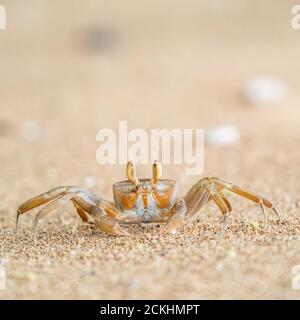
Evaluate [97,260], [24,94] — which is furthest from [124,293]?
[24,94]

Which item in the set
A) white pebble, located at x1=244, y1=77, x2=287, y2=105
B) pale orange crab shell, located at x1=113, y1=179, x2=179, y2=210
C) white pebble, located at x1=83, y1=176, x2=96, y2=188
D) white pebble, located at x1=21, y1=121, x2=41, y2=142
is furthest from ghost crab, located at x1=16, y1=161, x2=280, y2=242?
white pebble, located at x1=244, y1=77, x2=287, y2=105

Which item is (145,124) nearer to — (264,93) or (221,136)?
(221,136)

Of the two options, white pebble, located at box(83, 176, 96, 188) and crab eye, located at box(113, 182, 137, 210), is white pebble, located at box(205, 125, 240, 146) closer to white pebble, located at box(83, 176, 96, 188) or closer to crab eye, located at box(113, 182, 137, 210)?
white pebble, located at box(83, 176, 96, 188)

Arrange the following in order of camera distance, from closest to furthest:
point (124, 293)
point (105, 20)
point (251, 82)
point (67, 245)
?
point (124, 293) → point (67, 245) → point (251, 82) → point (105, 20)

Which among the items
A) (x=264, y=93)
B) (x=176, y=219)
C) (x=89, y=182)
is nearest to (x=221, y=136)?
(x=264, y=93)

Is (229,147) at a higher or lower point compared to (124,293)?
higher

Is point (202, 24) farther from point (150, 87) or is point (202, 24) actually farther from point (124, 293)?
point (124, 293)
